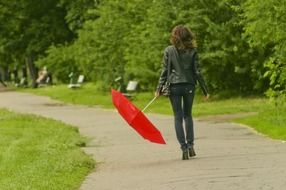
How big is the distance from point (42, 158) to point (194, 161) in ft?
8.35

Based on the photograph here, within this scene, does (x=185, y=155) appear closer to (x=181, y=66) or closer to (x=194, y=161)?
(x=194, y=161)

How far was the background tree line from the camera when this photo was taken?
60.6ft

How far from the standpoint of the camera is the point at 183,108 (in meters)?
11.7

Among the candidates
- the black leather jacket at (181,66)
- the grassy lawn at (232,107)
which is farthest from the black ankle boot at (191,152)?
the grassy lawn at (232,107)

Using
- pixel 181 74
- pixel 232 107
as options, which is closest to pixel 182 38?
pixel 181 74

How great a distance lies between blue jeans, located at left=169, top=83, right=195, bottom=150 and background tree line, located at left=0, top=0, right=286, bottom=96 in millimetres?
6304

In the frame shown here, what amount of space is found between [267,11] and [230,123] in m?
2.80

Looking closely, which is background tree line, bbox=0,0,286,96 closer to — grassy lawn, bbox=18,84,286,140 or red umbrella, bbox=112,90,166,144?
grassy lawn, bbox=18,84,286,140

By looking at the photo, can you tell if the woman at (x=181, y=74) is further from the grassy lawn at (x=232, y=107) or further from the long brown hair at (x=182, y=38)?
the grassy lawn at (x=232, y=107)

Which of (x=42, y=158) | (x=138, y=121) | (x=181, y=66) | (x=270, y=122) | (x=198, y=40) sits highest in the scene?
(x=181, y=66)

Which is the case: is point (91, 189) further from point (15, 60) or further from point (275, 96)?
point (15, 60)

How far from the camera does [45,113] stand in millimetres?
26156

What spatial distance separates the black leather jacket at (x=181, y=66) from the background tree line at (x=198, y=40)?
6.34 m

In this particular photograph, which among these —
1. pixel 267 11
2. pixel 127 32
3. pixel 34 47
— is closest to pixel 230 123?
pixel 267 11
